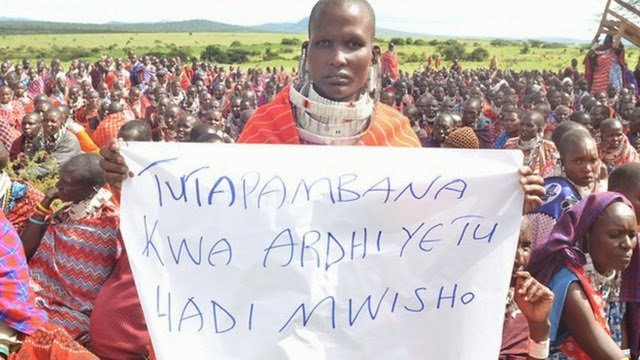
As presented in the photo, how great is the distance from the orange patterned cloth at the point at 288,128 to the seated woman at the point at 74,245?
1.63 metres

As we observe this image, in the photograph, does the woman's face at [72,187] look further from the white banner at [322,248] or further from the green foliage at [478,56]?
the green foliage at [478,56]

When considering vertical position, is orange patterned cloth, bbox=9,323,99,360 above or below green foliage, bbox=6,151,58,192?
above

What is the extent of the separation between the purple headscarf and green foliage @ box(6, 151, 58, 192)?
374cm

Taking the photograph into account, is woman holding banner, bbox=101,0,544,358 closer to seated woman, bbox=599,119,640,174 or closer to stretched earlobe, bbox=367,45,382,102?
stretched earlobe, bbox=367,45,382,102

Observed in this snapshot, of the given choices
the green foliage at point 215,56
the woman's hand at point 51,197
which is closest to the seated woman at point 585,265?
the woman's hand at point 51,197

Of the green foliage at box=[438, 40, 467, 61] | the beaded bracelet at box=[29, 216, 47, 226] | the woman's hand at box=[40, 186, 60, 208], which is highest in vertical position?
the woman's hand at box=[40, 186, 60, 208]

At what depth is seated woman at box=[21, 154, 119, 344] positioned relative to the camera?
384cm

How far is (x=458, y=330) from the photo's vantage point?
2201 mm

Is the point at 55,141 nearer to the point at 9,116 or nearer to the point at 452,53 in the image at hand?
the point at 9,116

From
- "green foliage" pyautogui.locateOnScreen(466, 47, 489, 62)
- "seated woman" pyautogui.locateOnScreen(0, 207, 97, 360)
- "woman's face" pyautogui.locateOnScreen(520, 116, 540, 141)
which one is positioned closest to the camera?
"seated woman" pyautogui.locateOnScreen(0, 207, 97, 360)

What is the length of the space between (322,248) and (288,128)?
1.38ft

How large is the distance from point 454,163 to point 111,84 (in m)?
16.0

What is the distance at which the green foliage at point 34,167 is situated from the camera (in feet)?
19.2

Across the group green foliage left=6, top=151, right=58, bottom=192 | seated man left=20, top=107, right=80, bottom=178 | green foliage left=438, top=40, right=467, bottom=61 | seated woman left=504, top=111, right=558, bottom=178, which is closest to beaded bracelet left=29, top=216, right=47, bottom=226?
green foliage left=6, top=151, right=58, bottom=192
